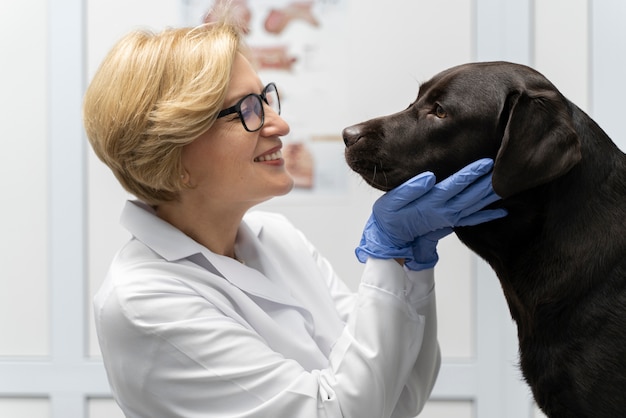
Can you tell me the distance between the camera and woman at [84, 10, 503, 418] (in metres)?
1.20

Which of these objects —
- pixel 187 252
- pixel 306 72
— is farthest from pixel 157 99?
pixel 306 72

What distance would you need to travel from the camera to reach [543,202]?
3.59ft

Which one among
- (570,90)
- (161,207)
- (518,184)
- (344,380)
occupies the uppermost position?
(570,90)

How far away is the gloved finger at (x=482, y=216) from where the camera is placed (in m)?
1.13

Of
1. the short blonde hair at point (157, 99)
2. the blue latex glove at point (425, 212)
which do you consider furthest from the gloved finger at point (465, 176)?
the short blonde hair at point (157, 99)

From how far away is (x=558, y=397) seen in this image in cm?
106

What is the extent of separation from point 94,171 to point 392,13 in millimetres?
1100

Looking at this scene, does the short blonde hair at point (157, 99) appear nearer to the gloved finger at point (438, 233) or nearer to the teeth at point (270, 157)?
the teeth at point (270, 157)

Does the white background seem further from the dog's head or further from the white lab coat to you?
the dog's head

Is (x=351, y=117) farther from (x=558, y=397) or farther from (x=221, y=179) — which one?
→ (x=558, y=397)

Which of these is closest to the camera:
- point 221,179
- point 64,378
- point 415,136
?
point 415,136

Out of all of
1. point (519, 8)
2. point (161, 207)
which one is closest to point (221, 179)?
point (161, 207)

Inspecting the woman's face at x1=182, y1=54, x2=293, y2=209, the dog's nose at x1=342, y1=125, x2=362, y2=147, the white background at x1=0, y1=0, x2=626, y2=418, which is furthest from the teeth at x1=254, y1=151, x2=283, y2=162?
the white background at x1=0, y1=0, x2=626, y2=418

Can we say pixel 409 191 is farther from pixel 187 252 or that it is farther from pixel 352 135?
pixel 187 252
